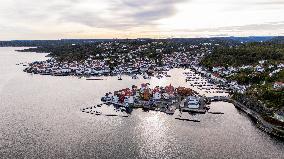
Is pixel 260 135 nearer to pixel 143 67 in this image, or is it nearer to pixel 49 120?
pixel 49 120

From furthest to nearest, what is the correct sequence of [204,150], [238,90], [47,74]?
[47,74] < [238,90] < [204,150]

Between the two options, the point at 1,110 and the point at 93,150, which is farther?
the point at 1,110

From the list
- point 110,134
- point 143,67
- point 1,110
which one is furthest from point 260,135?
point 143,67

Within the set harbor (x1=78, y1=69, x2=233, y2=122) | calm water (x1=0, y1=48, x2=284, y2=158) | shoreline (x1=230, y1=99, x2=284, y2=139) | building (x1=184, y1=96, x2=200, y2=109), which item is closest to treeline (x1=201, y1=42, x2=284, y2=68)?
harbor (x1=78, y1=69, x2=233, y2=122)

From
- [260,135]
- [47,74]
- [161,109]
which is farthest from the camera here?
[47,74]

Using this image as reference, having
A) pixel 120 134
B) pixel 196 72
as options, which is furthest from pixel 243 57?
pixel 120 134

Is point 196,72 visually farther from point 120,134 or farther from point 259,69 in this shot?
point 120,134

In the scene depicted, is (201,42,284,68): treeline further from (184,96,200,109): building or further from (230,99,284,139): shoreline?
(230,99,284,139): shoreline
